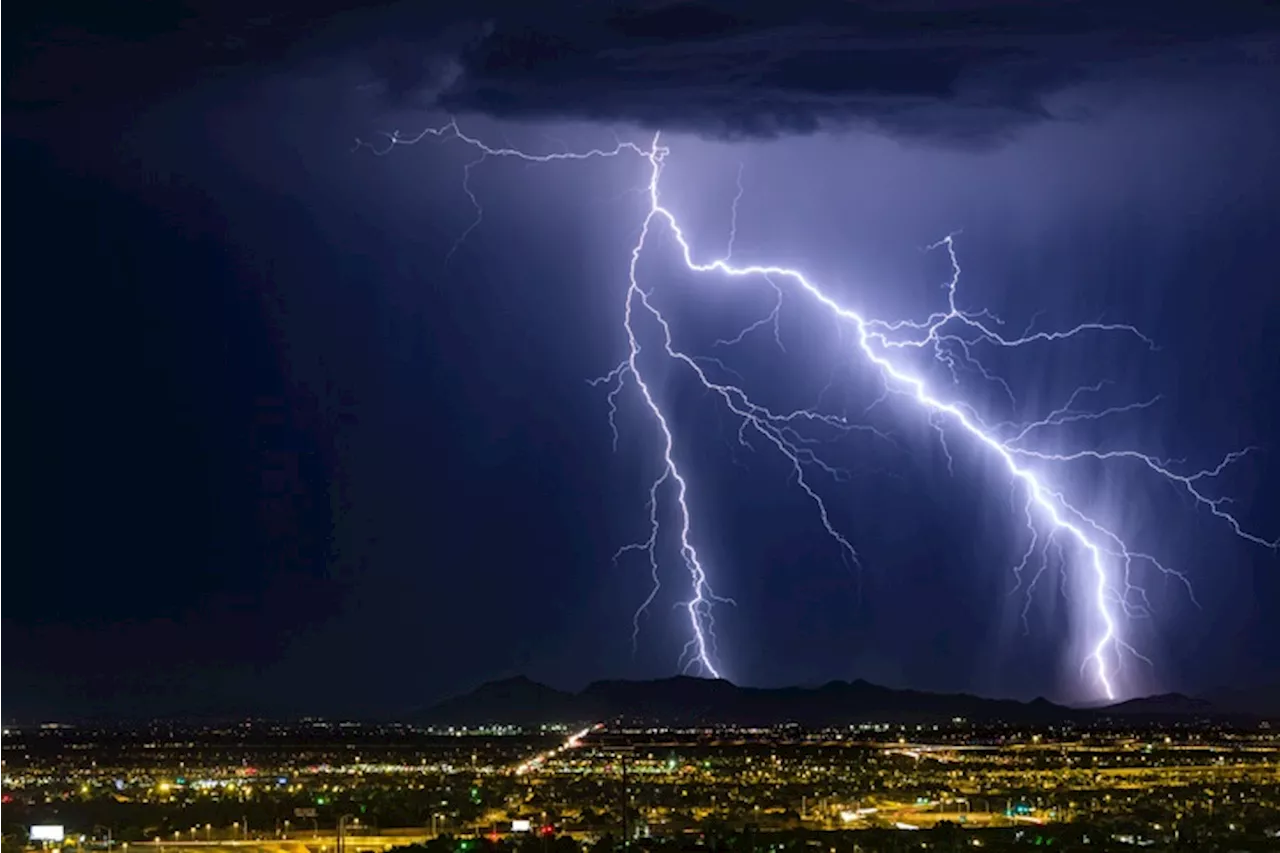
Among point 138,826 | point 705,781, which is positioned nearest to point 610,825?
point 138,826

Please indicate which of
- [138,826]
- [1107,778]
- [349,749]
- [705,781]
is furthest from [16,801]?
[349,749]

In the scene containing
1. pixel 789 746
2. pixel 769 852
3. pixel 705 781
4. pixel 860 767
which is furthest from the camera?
pixel 789 746

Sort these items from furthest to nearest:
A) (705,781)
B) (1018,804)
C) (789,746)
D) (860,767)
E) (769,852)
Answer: (789,746) → (860,767) → (705,781) → (1018,804) → (769,852)

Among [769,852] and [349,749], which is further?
[349,749]

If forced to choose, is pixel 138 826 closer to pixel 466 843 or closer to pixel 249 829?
pixel 249 829

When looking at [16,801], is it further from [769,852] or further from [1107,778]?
[1107,778]

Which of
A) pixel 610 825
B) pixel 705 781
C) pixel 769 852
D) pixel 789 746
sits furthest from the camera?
pixel 789 746
